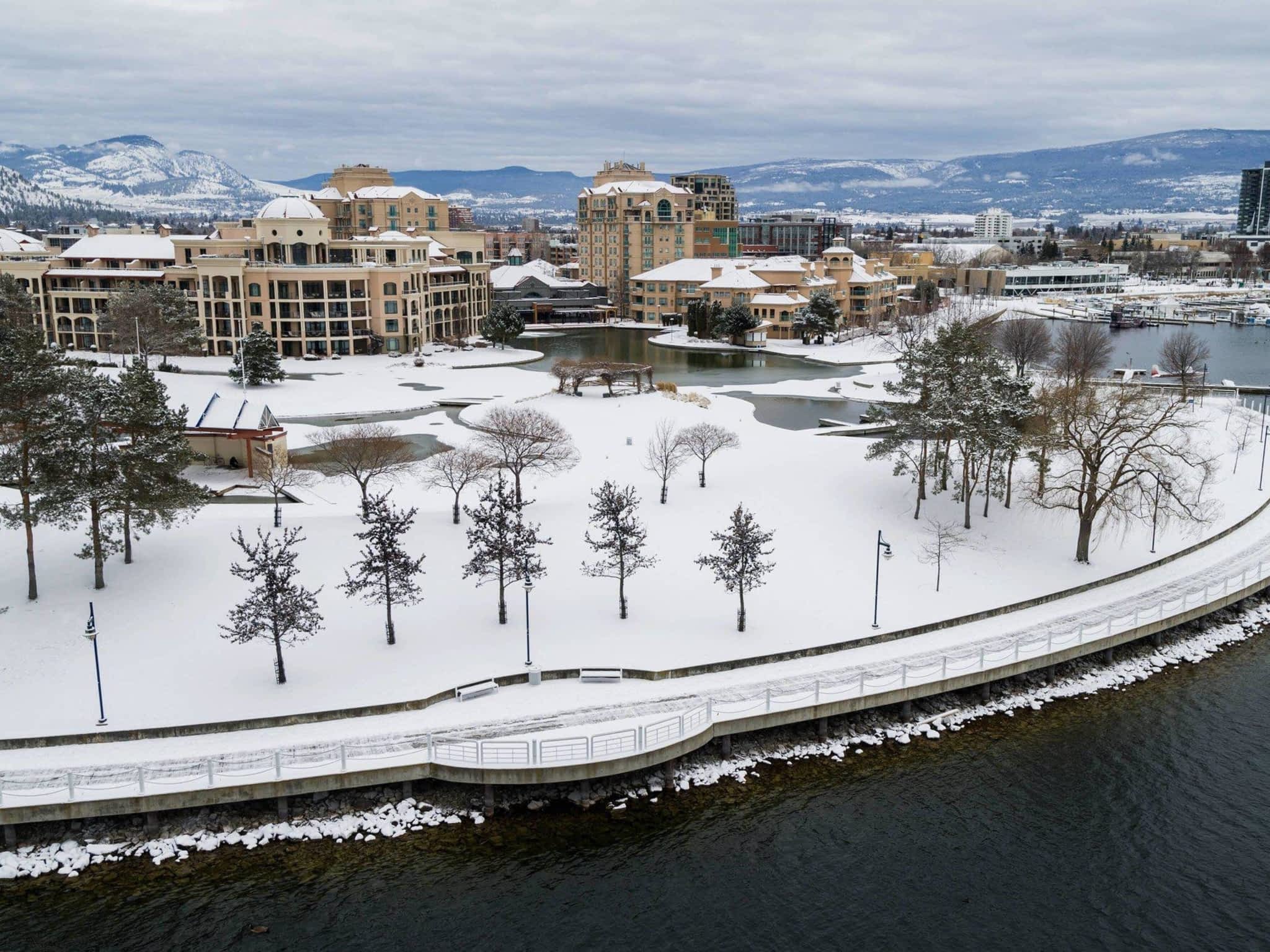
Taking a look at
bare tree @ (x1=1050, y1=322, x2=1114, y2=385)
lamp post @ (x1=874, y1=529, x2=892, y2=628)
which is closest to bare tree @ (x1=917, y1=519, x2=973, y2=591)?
lamp post @ (x1=874, y1=529, x2=892, y2=628)

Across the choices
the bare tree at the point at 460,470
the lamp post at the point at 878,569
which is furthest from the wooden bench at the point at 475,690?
the lamp post at the point at 878,569

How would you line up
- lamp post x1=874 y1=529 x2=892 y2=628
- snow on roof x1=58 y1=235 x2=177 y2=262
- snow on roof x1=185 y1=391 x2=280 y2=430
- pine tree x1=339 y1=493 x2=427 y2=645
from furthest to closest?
snow on roof x1=58 y1=235 x2=177 y2=262
snow on roof x1=185 y1=391 x2=280 y2=430
lamp post x1=874 y1=529 x2=892 y2=628
pine tree x1=339 y1=493 x2=427 y2=645

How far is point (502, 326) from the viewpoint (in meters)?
74.8

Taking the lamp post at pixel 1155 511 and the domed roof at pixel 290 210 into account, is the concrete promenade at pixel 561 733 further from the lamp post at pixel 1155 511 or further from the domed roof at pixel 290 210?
the domed roof at pixel 290 210

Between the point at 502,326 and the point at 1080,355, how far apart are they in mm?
38770

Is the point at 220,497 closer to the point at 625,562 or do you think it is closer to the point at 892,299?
the point at 625,562

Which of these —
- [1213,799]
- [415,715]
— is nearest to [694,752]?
[415,715]

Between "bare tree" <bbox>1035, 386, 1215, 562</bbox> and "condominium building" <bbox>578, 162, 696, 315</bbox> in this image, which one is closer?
"bare tree" <bbox>1035, 386, 1215, 562</bbox>

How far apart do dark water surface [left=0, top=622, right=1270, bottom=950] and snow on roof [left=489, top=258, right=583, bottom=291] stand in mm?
→ 85359

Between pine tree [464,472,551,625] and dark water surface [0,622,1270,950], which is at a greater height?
pine tree [464,472,551,625]

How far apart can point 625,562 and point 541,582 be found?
231 centimetres

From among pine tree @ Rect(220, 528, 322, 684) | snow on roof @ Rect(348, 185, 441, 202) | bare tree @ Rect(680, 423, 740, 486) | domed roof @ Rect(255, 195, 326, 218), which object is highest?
snow on roof @ Rect(348, 185, 441, 202)

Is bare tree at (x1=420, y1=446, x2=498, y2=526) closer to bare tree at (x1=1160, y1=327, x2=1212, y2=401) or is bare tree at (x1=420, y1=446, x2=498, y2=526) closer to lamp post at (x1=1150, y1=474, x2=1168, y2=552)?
lamp post at (x1=1150, y1=474, x2=1168, y2=552)

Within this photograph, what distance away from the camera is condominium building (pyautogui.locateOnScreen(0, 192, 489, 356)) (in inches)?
2734
